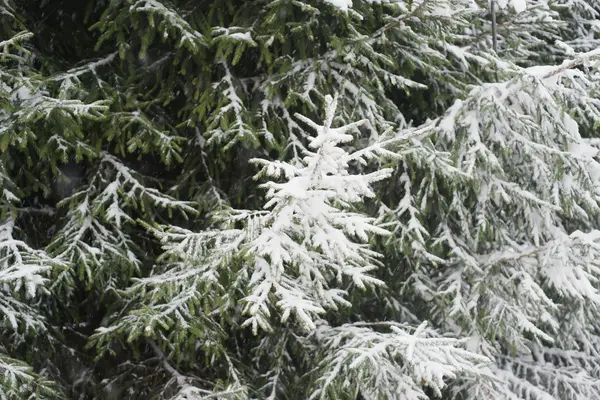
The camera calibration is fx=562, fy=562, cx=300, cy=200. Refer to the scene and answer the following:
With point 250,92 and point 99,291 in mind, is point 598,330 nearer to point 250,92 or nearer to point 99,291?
point 250,92

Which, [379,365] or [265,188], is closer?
[379,365]

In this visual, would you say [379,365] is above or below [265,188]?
below

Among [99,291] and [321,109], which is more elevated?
[321,109]

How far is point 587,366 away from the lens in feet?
17.0

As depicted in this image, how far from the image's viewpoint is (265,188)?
437cm

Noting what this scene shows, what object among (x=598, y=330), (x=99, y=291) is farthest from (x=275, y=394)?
(x=598, y=330)

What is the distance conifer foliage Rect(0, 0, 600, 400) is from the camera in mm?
3652

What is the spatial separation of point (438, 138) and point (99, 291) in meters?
2.76

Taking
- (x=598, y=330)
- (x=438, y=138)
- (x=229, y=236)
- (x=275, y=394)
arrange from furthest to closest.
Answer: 1. (x=598, y=330)
2. (x=438, y=138)
3. (x=275, y=394)
4. (x=229, y=236)

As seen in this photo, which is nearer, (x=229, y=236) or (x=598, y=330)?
(x=229, y=236)

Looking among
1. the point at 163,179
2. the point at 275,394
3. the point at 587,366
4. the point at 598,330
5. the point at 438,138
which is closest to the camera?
the point at 275,394

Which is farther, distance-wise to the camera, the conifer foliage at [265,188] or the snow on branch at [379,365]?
the conifer foliage at [265,188]

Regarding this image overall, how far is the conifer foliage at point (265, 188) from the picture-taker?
144 inches

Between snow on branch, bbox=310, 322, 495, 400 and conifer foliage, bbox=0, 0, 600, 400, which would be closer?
snow on branch, bbox=310, 322, 495, 400
